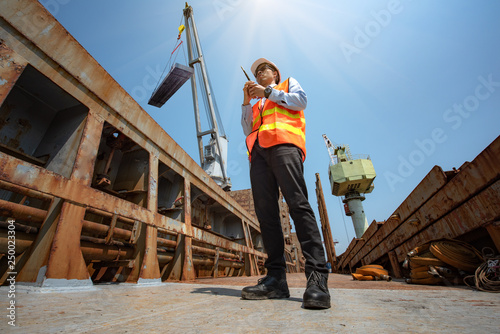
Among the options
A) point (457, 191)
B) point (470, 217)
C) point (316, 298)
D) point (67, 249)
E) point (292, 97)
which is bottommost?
point (316, 298)

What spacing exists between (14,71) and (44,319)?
1975 millimetres

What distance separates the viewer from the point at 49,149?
7.70ft

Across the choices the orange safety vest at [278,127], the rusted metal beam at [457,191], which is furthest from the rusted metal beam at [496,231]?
the orange safety vest at [278,127]

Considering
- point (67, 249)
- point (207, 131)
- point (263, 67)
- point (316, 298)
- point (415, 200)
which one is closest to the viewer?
point (316, 298)

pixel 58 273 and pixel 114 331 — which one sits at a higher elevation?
pixel 58 273

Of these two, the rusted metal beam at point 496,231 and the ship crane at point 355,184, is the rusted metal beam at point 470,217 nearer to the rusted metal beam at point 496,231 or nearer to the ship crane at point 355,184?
the rusted metal beam at point 496,231

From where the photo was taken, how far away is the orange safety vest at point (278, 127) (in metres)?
1.55

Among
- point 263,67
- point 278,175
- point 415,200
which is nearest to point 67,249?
point 278,175

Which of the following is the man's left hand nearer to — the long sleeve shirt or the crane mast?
the long sleeve shirt

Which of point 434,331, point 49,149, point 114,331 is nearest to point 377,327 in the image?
point 434,331

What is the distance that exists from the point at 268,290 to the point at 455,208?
1.72 m

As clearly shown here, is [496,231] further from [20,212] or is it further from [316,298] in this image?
[20,212]

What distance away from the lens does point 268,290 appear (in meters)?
1.29

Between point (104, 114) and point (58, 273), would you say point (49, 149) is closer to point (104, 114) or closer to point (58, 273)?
point (104, 114)
